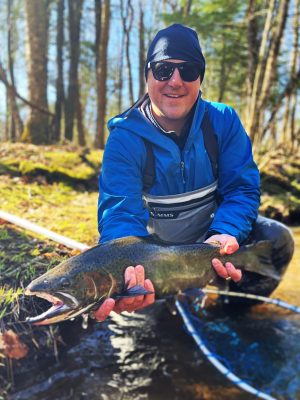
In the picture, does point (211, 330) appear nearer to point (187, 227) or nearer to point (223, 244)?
point (187, 227)

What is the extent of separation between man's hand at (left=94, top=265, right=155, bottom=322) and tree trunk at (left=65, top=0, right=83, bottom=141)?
15424 millimetres

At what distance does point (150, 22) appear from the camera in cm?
2786

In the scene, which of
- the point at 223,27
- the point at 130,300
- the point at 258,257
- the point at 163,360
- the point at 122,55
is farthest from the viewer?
the point at 122,55

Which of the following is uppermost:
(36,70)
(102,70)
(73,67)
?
(73,67)

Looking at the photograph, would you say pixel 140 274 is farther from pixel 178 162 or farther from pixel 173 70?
pixel 173 70

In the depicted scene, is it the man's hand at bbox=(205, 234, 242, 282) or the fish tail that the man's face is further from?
the fish tail

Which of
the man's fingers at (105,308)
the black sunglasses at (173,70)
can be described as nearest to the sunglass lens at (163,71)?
the black sunglasses at (173,70)

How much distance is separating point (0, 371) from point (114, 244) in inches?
61.8

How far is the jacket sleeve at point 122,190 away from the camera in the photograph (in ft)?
9.65

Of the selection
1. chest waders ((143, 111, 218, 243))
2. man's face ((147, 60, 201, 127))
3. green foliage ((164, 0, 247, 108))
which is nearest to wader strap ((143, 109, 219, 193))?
chest waders ((143, 111, 218, 243))

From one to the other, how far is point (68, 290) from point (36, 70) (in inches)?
422

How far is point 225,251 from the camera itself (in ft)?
9.91

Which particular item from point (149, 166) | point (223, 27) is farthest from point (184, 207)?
point (223, 27)

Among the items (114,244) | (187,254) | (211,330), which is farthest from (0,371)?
(211,330)
